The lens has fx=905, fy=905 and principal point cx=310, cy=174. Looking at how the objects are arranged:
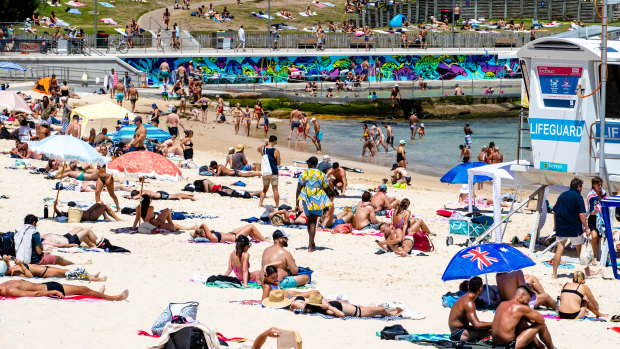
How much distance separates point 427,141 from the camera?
35.4 m

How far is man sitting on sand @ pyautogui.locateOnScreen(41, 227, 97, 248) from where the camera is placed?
12.8 meters

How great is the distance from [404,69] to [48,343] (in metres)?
44.3

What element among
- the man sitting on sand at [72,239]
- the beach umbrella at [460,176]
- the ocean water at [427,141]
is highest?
the beach umbrella at [460,176]

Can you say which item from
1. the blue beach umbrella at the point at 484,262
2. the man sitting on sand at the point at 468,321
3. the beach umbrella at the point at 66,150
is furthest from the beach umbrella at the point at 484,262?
the beach umbrella at the point at 66,150

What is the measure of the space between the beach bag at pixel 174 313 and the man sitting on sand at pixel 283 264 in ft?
9.83

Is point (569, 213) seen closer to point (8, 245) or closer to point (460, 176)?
Result: point (460, 176)

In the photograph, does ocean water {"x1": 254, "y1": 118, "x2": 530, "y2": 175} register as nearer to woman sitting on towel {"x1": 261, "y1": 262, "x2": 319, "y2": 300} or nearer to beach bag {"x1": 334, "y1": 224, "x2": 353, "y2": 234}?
beach bag {"x1": 334, "y1": 224, "x2": 353, "y2": 234}

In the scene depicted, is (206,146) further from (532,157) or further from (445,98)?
(445,98)

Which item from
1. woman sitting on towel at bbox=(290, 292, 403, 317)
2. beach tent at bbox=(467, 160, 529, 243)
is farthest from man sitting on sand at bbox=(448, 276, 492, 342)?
beach tent at bbox=(467, 160, 529, 243)

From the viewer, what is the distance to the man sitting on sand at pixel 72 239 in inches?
504

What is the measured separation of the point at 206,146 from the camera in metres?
28.5

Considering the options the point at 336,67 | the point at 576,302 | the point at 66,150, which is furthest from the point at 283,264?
the point at 336,67

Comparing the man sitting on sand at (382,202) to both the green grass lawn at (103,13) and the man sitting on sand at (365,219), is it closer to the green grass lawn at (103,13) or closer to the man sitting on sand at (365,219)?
the man sitting on sand at (365,219)

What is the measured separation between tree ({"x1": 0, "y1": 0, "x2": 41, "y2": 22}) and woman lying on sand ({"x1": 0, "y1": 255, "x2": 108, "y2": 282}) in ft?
125
